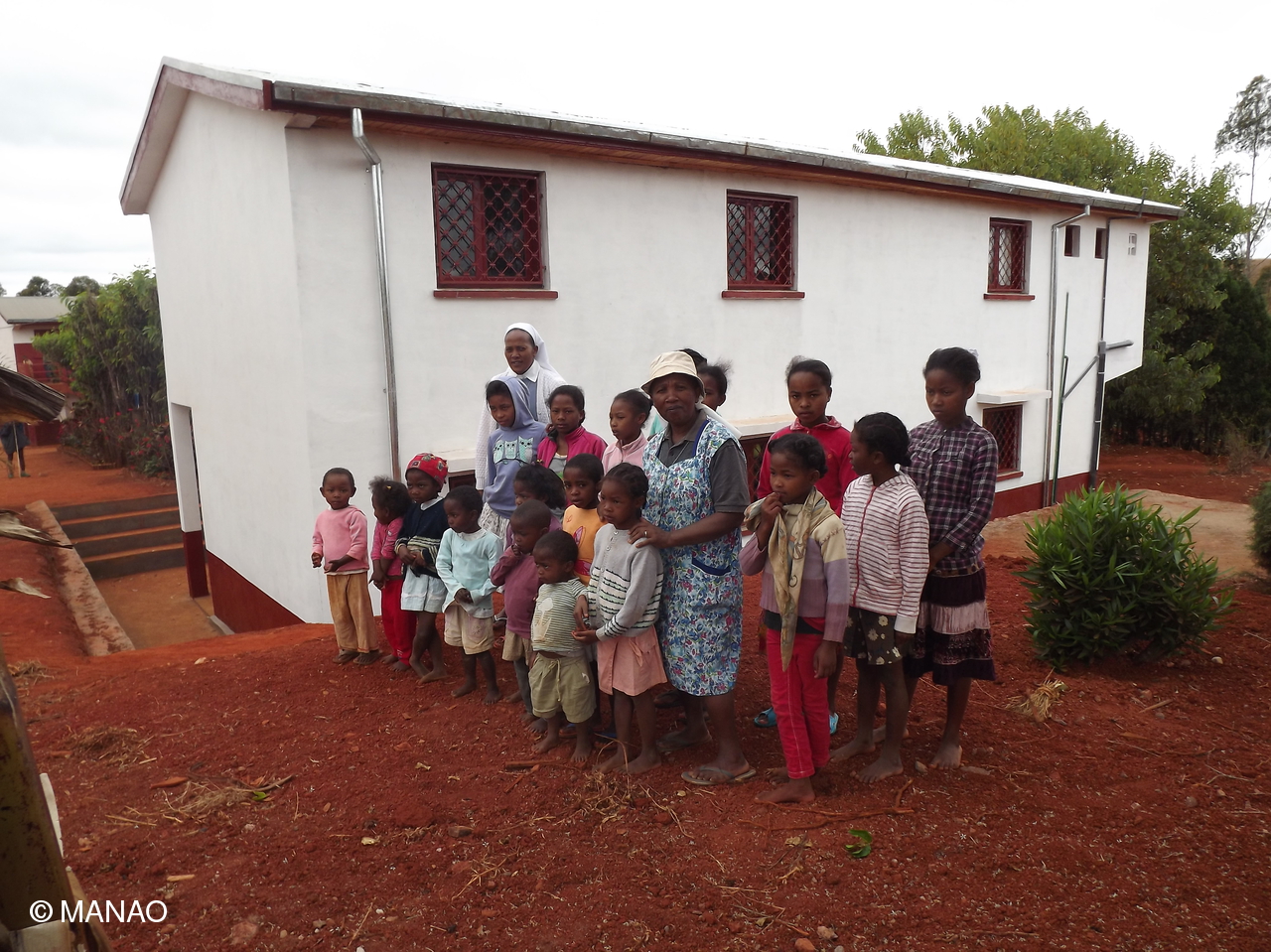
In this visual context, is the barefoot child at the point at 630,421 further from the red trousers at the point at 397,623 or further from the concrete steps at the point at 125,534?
the concrete steps at the point at 125,534

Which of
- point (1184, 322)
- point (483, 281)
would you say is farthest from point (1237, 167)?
point (483, 281)

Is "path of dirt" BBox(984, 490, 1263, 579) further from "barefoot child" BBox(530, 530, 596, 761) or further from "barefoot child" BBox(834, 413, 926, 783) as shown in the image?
"barefoot child" BBox(530, 530, 596, 761)

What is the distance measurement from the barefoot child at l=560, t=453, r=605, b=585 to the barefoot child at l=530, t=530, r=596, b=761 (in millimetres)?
94

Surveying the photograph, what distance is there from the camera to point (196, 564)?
11.6 metres

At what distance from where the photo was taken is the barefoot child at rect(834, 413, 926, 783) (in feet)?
10.5

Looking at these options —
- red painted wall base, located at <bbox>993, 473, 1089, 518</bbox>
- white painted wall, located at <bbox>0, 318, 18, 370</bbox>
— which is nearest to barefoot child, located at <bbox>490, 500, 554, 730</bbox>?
red painted wall base, located at <bbox>993, 473, 1089, 518</bbox>

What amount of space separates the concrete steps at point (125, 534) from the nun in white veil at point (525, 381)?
11195mm

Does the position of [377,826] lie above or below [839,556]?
below

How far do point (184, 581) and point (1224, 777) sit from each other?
13.6 meters

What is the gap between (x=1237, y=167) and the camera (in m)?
32.3

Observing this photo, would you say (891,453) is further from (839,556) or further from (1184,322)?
(1184,322)

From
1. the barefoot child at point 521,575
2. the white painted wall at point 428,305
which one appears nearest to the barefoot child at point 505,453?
the barefoot child at point 521,575

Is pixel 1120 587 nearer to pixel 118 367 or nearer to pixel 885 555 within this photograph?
pixel 885 555

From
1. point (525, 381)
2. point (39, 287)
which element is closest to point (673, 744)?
point (525, 381)
